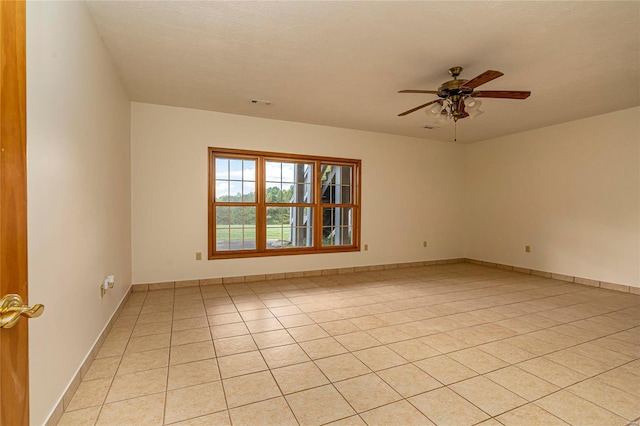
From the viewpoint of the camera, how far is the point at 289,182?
5234 mm

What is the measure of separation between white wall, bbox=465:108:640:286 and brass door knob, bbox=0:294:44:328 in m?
6.19

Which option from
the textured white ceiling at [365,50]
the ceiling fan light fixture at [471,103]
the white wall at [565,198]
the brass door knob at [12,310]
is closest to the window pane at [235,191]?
the textured white ceiling at [365,50]

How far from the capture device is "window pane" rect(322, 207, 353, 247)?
555cm

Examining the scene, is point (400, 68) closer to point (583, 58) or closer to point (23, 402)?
point (583, 58)

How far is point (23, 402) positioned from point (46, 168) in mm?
1073

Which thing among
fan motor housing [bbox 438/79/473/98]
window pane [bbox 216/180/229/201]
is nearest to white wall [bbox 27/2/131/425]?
window pane [bbox 216/180/229/201]

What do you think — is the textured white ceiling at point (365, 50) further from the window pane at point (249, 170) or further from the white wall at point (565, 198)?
the window pane at point (249, 170)

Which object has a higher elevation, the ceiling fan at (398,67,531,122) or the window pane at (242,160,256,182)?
the ceiling fan at (398,67,531,122)

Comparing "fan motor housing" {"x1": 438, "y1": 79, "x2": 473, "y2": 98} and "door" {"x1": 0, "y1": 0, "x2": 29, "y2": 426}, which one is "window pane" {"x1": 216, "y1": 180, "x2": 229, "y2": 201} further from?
"door" {"x1": 0, "y1": 0, "x2": 29, "y2": 426}

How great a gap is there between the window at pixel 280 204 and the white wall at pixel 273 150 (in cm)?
14

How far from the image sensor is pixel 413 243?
622 cm

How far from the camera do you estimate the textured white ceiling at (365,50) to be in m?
2.23

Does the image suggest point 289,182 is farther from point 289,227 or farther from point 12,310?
point 12,310

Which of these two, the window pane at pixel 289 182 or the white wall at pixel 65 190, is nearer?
the white wall at pixel 65 190
